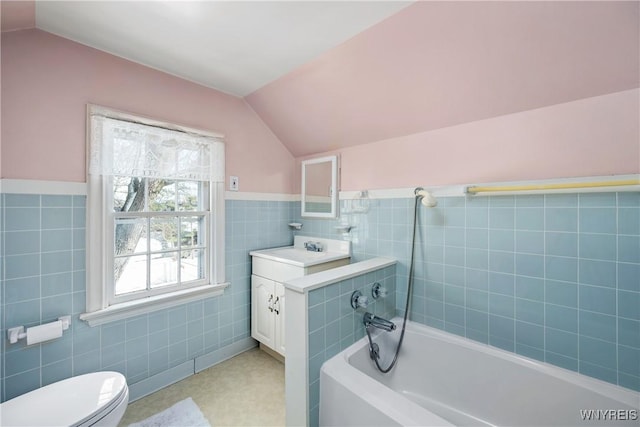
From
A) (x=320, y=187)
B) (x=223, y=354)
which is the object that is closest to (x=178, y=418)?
(x=223, y=354)

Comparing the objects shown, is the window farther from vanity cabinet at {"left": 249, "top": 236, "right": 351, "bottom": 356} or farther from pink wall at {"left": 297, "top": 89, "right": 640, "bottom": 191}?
pink wall at {"left": 297, "top": 89, "right": 640, "bottom": 191}

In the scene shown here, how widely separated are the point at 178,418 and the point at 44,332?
931mm

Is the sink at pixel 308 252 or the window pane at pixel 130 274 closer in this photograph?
the window pane at pixel 130 274

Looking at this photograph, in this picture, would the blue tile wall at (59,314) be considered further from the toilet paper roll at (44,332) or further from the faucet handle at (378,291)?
the faucet handle at (378,291)

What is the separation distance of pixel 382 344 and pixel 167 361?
1.63m

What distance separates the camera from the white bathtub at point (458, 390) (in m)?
1.19

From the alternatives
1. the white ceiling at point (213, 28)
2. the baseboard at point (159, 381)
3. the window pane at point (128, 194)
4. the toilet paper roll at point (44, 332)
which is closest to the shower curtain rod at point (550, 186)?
the white ceiling at point (213, 28)

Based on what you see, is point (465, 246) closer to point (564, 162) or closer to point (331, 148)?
point (564, 162)

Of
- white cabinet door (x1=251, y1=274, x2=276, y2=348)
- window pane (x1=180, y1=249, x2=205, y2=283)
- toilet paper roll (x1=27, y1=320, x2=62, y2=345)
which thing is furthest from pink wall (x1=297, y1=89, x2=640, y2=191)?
toilet paper roll (x1=27, y1=320, x2=62, y2=345)

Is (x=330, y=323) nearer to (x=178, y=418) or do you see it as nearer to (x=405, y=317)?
(x=405, y=317)

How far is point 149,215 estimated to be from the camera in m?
1.95

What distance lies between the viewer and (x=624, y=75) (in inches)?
47.7

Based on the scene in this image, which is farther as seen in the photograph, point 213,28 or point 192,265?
point 192,265

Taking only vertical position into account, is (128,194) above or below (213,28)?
below
